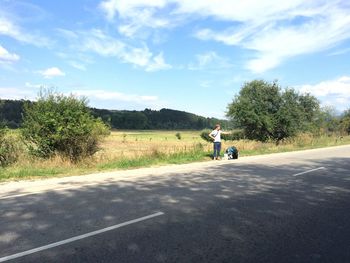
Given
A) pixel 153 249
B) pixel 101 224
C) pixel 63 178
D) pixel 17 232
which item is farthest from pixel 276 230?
pixel 63 178

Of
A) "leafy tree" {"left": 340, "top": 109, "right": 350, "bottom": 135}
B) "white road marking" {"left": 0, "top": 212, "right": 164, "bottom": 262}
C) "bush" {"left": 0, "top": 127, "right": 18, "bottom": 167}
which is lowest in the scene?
"white road marking" {"left": 0, "top": 212, "right": 164, "bottom": 262}

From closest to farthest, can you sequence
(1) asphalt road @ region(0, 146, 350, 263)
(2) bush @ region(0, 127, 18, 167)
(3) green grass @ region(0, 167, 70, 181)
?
(1) asphalt road @ region(0, 146, 350, 263)
(3) green grass @ region(0, 167, 70, 181)
(2) bush @ region(0, 127, 18, 167)

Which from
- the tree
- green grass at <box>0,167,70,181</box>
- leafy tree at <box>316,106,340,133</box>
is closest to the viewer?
green grass at <box>0,167,70,181</box>

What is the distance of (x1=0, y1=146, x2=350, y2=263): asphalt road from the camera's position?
17.3 ft

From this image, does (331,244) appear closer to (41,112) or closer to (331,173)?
(331,173)

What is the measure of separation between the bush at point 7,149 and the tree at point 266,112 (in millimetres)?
23452

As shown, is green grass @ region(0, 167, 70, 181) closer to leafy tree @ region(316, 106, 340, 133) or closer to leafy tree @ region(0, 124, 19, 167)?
leafy tree @ region(0, 124, 19, 167)

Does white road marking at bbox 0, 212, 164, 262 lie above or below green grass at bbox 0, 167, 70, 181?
above

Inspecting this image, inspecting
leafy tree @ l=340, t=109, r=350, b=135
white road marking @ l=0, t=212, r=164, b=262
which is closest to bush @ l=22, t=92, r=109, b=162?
white road marking @ l=0, t=212, r=164, b=262

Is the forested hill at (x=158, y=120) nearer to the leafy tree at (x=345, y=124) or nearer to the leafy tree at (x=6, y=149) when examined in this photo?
the leafy tree at (x=345, y=124)

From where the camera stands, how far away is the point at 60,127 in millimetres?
15625

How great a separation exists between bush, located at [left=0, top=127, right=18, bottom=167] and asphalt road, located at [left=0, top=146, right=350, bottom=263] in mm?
4299

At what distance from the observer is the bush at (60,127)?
51.8ft

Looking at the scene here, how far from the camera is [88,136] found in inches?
650
